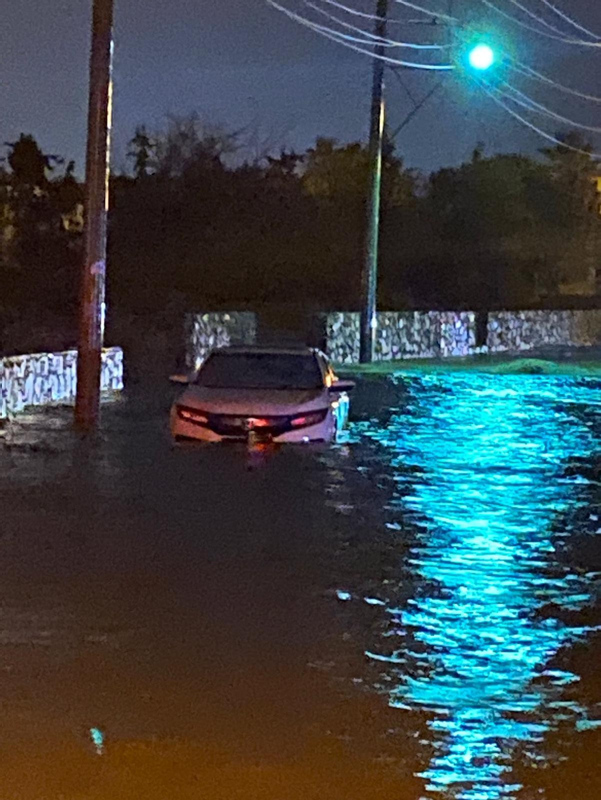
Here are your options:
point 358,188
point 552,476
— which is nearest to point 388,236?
point 358,188

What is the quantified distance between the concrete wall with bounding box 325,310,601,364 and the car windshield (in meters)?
23.3

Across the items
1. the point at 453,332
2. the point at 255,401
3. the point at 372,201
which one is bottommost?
the point at 255,401

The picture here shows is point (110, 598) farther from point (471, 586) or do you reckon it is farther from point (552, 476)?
point (552, 476)

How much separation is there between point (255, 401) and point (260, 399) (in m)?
0.08

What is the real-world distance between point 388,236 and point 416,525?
48767 mm

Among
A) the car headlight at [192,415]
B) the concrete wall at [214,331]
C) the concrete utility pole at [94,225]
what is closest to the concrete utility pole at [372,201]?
the concrete wall at [214,331]

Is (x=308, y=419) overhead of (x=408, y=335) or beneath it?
beneath

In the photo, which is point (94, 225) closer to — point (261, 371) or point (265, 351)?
point (265, 351)

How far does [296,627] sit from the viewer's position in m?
10.1

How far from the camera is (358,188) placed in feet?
213

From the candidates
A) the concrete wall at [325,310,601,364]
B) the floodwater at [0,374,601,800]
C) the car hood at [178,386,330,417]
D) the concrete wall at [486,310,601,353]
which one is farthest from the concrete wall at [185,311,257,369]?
the floodwater at [0,374,601,800]

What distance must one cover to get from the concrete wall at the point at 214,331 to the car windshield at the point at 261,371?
14.2m

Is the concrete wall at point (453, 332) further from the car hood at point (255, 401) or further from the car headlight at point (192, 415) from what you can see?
the car headlight at point (192, 415)

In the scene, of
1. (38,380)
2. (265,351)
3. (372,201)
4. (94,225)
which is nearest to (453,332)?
(372,201)
